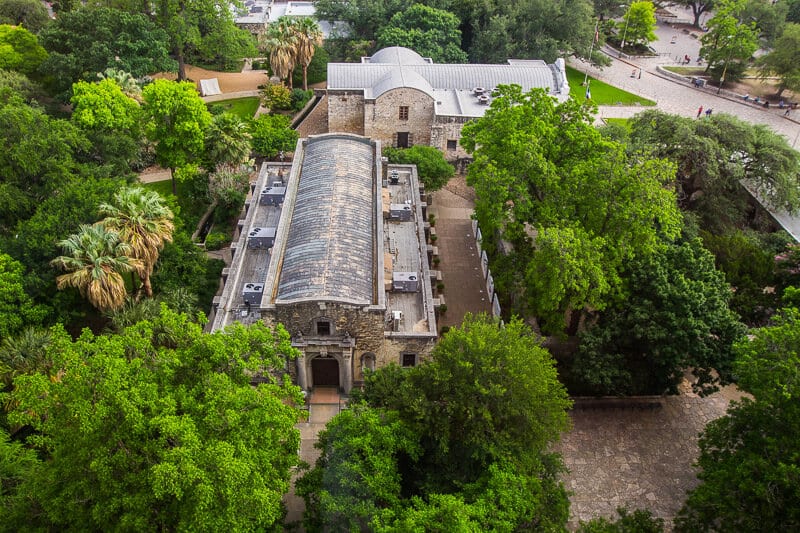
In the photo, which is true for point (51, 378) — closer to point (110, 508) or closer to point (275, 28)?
point (110, 508)

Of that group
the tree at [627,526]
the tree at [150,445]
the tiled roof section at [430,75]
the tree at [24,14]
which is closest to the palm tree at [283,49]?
the tiled roof section at [430,75]

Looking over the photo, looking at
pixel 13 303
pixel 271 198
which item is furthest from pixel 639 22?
pixel 13 303

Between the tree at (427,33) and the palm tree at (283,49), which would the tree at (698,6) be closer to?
the tree at (427,33)

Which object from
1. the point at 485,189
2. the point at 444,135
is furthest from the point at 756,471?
the point at 444,135

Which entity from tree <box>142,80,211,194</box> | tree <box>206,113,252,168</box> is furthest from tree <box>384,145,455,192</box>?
tree <box>142,80,211,194</box>

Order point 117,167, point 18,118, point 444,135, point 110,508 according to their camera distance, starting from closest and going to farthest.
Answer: point 110,508, point 18,118, point 117,167, point 444,135

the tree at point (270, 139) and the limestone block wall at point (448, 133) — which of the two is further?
the limestone block wall at point (448, 133)

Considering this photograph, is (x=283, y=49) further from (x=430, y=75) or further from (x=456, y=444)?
(x=456, y=444)
